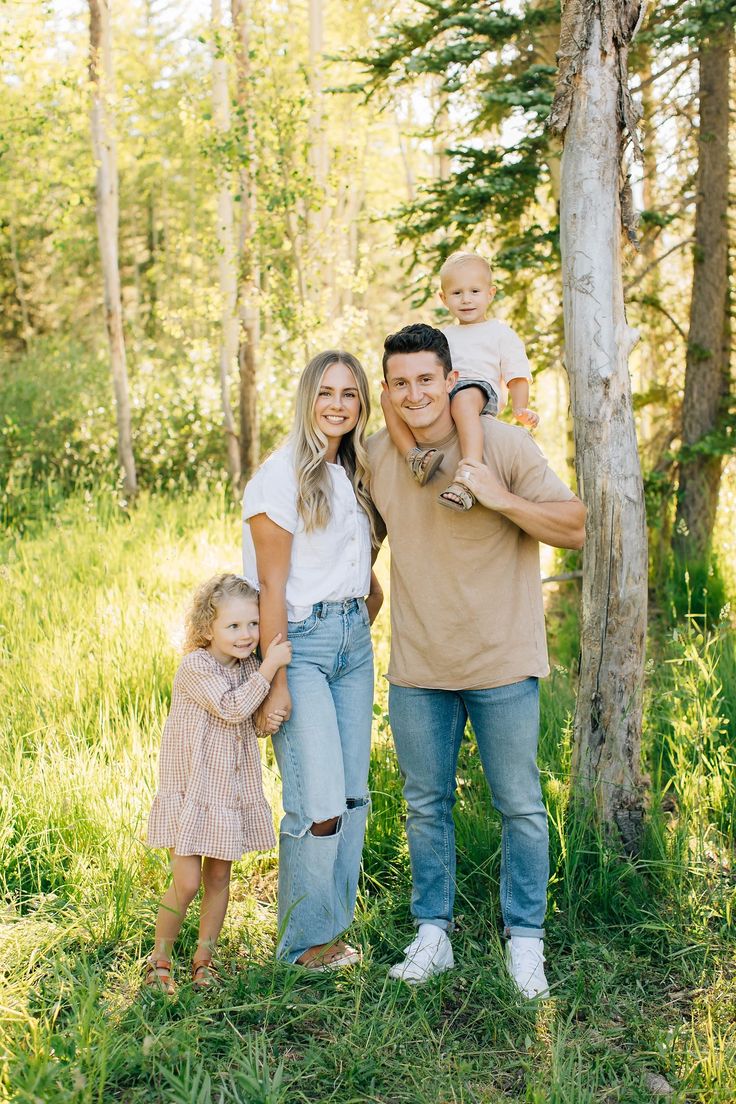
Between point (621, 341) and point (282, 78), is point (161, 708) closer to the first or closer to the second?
point (621, 341)

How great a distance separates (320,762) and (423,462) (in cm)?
104

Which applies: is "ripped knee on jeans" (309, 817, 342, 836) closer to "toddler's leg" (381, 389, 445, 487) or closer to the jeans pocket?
the jeans pocket

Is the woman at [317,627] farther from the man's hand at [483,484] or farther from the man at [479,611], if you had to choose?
the man's hand at [483,484]

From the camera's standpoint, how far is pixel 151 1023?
2.93m

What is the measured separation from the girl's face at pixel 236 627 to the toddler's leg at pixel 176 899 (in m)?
0.68

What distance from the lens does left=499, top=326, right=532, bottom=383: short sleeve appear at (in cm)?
387

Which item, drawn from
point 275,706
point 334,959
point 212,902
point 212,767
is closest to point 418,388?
point 275,706

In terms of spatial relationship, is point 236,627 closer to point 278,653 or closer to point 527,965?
point 278,653

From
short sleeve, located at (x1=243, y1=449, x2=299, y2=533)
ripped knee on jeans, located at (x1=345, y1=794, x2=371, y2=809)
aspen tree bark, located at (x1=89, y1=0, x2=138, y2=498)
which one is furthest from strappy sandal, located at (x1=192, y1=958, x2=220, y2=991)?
aspen tree bark, located at (x1=89, y1=0, x2=138, y2=498)

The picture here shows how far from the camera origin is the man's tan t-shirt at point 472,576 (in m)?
3.20

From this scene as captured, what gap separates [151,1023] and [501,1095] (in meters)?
1.05

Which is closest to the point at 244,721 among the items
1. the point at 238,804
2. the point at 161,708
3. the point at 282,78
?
the point at 238,804

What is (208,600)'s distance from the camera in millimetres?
3248

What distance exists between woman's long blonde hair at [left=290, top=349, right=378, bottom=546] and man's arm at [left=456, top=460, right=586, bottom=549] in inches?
18.7
